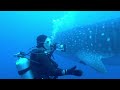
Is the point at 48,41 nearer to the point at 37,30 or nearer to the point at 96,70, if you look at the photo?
the point at 37,30

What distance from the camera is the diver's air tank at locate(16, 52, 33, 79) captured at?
11.9 ft

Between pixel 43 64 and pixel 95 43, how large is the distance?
918 mm

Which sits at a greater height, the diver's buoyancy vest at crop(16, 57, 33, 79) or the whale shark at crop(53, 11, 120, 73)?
the whale shark at crop(53, 11, 120, 73)

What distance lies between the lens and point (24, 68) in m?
3.63

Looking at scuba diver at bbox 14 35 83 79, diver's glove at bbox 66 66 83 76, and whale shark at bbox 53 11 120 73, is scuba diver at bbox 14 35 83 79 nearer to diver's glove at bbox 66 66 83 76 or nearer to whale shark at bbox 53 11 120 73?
diver's glove at bbox 66 66 83 76

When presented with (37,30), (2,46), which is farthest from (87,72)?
(2,46)

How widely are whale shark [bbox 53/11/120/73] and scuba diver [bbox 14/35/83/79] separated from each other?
256mm

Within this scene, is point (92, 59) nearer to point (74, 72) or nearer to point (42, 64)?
point (74, 72)

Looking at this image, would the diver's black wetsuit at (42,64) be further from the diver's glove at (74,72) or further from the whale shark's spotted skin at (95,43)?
the whale shark's spotted skin at (95,43)

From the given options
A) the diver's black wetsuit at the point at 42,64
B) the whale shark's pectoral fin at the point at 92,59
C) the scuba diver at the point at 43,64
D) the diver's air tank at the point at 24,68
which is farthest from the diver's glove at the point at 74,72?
the diver's air tank at the point at 24,68

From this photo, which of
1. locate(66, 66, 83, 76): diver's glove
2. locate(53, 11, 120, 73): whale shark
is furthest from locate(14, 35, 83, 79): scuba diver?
locate(53, 11, 120, 73): whale shark

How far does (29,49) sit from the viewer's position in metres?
3.82

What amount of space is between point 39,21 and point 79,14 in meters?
0.62

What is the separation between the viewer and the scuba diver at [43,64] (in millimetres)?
3650
